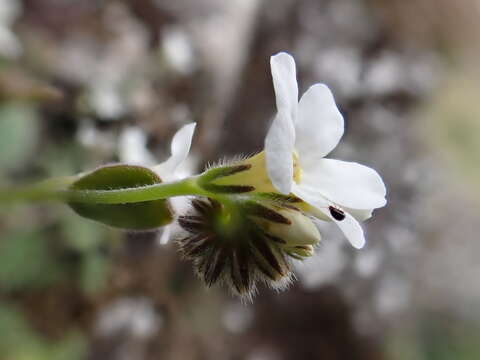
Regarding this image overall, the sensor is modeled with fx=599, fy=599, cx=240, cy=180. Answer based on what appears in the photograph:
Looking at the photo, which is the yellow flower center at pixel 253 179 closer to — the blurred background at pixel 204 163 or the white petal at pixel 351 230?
the white petal at pixel 351 230

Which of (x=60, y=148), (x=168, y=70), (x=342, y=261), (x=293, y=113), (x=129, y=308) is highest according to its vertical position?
(x=293, y=113)

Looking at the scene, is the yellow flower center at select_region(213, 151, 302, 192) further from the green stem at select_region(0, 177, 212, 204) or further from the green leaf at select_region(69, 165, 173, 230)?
the green leaf at select_region(69, 165, 173, 230)

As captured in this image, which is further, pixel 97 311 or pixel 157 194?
pixel 97 311

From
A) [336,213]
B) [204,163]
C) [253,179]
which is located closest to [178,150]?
[253,179]

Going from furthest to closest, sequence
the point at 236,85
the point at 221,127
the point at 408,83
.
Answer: the point at 408,83 → the point at 236,85 → the point at 221,127

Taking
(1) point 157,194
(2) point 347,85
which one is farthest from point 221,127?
(1) point 157,194

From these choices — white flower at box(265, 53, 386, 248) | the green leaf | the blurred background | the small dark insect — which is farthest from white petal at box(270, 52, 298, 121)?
the blurred background

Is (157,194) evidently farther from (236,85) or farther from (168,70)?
(236,85)

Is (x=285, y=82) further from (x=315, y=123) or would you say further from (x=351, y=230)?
(x=351, y=230)

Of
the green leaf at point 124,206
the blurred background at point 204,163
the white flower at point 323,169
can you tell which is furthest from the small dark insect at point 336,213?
the blurred background at point 204,163
